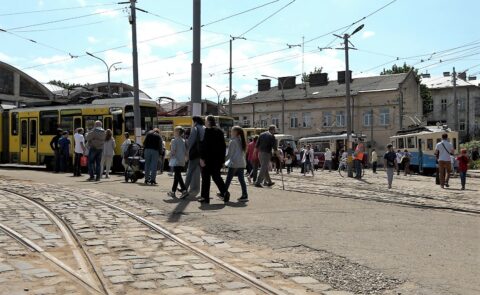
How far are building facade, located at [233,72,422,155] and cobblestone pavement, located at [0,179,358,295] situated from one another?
171 ft

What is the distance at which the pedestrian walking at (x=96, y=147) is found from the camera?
660 inches

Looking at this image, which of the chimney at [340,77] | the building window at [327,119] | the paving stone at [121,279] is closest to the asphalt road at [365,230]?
the paving stone at [121,279]

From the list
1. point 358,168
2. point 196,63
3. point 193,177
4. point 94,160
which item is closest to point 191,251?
point 193,177

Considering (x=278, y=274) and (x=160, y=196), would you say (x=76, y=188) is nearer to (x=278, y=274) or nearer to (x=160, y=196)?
(x=160, y=196)

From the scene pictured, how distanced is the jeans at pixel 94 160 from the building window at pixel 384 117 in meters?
49.9

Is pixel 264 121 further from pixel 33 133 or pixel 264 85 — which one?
pixel 33 133

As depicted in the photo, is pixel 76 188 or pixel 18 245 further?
pixel 76 188

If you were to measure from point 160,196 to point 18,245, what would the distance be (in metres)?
5.47

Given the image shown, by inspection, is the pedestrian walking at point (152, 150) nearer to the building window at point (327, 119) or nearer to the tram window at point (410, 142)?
the tram window at point (410, 142)

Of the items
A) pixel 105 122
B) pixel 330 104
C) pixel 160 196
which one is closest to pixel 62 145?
pixel 105 122

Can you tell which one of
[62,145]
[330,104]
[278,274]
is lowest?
[278,274]

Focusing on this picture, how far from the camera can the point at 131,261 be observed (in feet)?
20.6

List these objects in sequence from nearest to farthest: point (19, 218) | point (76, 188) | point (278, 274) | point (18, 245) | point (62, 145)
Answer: point (278, 274) < point (18, 245) < point (19, 218) < point (76, 188) < point (62, 145)

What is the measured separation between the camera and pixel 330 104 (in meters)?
66.4
